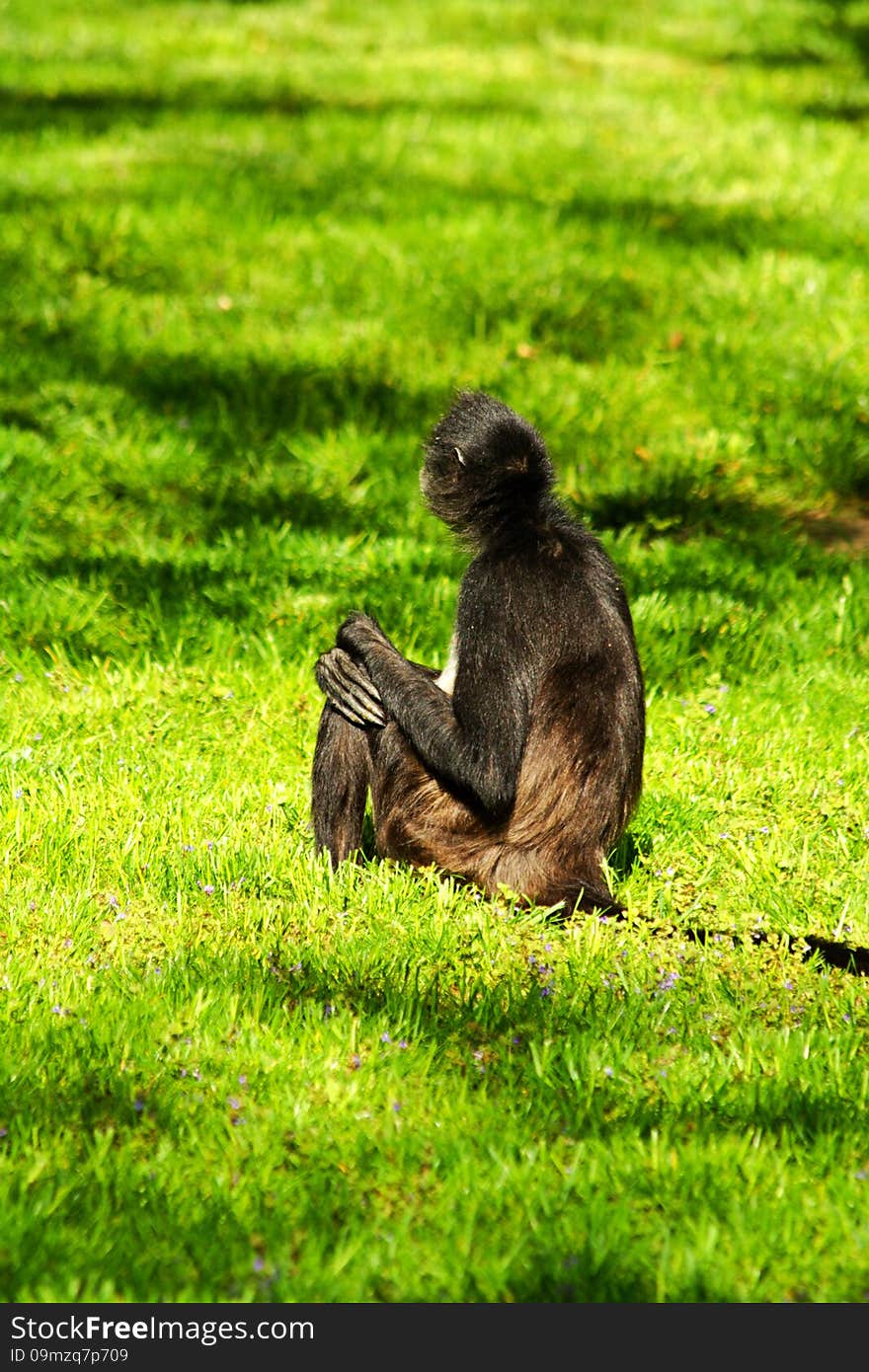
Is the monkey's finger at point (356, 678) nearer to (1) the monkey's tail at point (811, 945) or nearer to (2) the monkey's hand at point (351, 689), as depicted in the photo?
(2) the monkey's hand at point (351, 689)

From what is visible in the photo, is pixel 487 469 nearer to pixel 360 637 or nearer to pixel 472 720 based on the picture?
pixel 360 637

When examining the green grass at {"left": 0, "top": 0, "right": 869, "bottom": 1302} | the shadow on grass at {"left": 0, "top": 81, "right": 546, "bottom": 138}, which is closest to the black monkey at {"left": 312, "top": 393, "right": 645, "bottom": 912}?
the green grass at {"left": 0, "top": 0, "right": 869, "bottom": 1302}

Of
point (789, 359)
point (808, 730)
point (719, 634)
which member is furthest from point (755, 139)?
point (808, 730)

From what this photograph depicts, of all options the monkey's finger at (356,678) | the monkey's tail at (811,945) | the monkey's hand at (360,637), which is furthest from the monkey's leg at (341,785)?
the monkey's tail at (811,945)

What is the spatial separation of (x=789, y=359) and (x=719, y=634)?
2.97 m

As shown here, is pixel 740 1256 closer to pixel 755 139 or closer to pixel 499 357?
pixel 499 357

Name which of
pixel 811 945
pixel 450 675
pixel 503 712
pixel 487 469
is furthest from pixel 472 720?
pixel 811 945

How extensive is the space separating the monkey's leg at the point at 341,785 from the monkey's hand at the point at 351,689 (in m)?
0.04

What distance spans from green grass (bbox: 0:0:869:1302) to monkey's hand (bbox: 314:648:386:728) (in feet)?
1.65

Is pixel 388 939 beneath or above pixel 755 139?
beneath

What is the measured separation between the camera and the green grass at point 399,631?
338 cm

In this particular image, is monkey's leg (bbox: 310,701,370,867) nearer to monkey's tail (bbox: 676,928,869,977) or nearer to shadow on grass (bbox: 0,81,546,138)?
monkey's tail (bbox: 676,928,869,977)

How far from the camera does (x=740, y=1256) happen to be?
3.18 metres

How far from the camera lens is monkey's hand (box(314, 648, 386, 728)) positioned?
4848 mm
